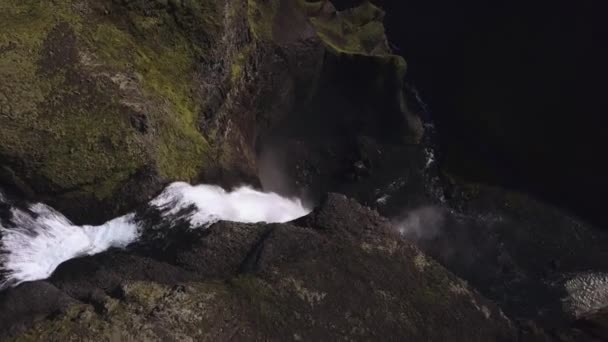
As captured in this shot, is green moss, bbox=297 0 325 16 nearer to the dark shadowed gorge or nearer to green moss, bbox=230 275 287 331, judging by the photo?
the dark shadowed gorge

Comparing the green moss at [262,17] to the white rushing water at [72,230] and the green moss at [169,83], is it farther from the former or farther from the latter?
the white rushing water at [72,230]

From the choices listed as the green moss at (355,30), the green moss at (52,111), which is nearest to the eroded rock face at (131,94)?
the green moss at (52,111)

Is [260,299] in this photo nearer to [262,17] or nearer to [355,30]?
[262,17]

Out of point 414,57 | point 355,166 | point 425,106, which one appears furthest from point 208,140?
point 414,57

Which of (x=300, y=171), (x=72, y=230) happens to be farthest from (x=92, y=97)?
(x=300, y=171)

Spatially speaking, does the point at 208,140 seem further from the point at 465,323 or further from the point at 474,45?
the point at 474,45

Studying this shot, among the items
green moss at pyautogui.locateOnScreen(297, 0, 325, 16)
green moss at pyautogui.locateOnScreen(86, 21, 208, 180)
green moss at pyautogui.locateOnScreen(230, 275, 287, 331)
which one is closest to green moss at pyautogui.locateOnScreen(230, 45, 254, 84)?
green moss at pyautogui.locateOnScreen(86, 21, 208, 180)
